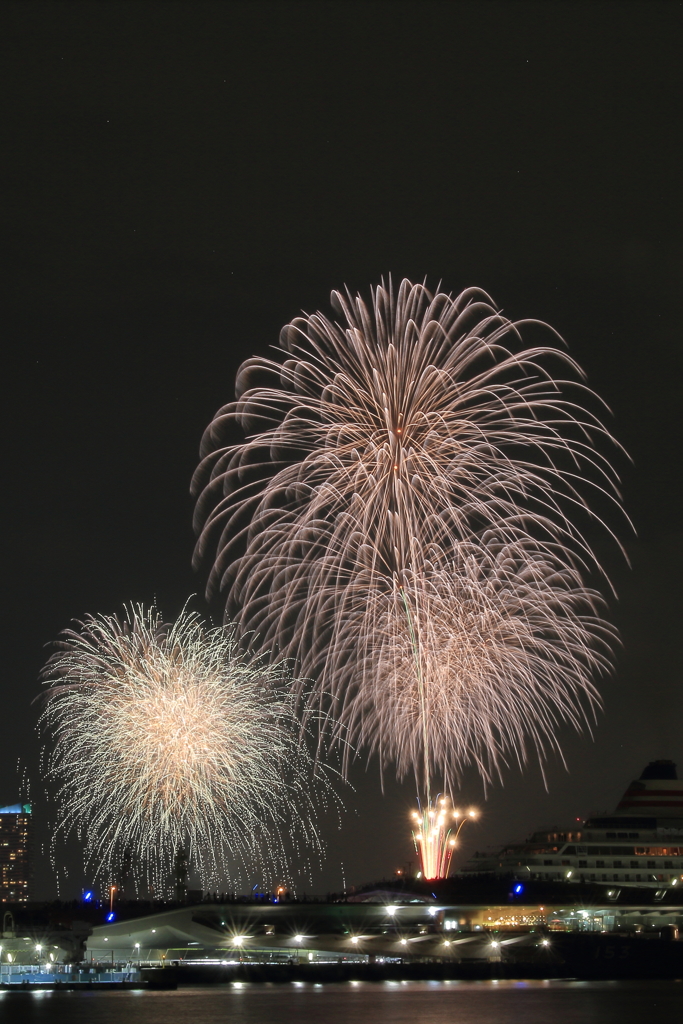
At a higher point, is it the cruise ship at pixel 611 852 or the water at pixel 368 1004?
the cruise ship at pixel 611 852

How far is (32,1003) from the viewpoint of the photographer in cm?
5294

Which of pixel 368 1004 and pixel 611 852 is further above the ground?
pixel 611 852

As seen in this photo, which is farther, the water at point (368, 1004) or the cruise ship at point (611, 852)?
the cruise ship at point (611, 852)

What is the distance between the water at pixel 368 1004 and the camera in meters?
42.8

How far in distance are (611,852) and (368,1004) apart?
53590 millimetres

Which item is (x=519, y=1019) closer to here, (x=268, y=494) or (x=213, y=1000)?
(x=213, y=1000)

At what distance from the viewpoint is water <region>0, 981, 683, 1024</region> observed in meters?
42.8

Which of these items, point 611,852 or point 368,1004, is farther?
point 611,852

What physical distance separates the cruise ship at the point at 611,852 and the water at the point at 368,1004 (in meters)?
32.4

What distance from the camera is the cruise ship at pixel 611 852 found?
96.2 m

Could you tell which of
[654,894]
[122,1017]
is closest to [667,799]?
[654,894]

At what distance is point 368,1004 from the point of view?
160 ft

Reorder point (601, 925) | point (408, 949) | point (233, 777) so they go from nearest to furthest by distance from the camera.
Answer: point (233, 777)
point (408, 949)
point (601, 925)

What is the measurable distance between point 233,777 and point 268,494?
17.0 metres
